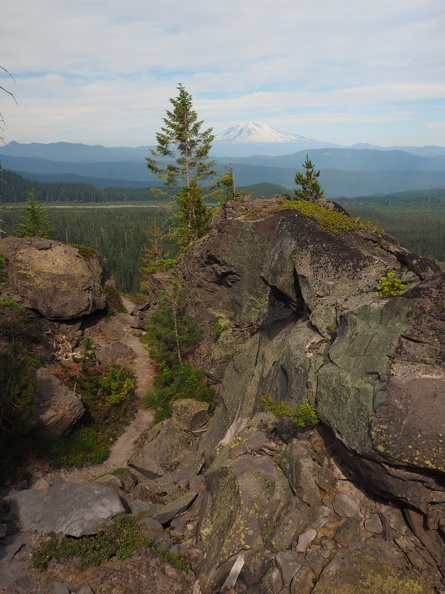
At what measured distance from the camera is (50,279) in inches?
1277

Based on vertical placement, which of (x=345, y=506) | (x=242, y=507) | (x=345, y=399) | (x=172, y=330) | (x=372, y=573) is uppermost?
(x=345, y=399)

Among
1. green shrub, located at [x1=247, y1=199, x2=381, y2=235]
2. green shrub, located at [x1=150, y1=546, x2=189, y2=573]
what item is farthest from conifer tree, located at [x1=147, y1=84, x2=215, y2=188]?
green shrub, located at [x1=150, y1=546, x2=189, y2=573]

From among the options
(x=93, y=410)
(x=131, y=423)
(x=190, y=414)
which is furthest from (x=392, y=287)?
(x=93, y=410)

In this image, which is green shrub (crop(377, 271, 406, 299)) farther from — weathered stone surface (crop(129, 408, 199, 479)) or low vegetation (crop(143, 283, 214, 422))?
low vegetation (crop(143, 283, 214, 422))

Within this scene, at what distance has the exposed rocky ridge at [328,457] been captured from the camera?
30.2ft

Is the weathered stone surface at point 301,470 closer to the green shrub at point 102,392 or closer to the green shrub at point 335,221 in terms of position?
the green shrub at point 335,221

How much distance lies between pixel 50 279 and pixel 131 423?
14.3m

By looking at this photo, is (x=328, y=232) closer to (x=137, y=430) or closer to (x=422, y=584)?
(x=422, y=584)

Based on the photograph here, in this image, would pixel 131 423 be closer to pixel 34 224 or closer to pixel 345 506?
pixel 345 506

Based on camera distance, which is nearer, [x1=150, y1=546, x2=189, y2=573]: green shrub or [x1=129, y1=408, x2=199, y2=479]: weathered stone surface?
[x1=150, y1=546, x2=189, y2=573]: green shrub

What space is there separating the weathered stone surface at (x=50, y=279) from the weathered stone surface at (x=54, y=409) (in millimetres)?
9149

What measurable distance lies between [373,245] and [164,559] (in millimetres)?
14178

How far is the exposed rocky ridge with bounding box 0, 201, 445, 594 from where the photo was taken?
920 cm

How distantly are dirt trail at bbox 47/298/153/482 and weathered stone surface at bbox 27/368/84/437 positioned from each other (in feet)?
8.35
